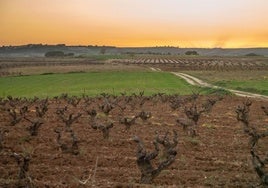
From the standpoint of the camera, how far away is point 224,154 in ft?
79.3

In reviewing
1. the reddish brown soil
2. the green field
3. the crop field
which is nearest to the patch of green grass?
the green field

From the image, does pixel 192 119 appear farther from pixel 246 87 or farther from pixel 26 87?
pixel 26 87

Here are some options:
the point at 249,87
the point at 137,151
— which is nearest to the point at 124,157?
the point at 137,151

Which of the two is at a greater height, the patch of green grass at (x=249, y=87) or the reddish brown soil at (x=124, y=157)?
the reddish brown soil at (x=124, y=157)

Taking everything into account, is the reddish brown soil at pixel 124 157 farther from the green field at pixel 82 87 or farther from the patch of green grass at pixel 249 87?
the patch of green grass at pixel 249 87

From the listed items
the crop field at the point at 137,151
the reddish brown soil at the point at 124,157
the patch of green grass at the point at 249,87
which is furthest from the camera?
the patch of green grass at the point at 249,87

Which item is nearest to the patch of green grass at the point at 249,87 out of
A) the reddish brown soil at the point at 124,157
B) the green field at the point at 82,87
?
the green field at the point at 82,87

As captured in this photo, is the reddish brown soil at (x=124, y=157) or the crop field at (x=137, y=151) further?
the reddish brown soil at (x=124, y=157)

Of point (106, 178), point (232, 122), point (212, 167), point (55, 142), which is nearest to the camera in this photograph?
point (106, 178)

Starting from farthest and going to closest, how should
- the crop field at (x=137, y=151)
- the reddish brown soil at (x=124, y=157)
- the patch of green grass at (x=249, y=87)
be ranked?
1. the patch of green grass at (x=249, y=87)
2. the reddish brown soil at (x=124, y=157)
3. the crop field at (x=137, y=151)

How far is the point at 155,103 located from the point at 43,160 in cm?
3097

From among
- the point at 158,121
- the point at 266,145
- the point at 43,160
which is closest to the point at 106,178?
the point at 43,160

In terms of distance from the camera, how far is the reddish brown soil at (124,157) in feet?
61.0

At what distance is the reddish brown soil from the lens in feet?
61.0
